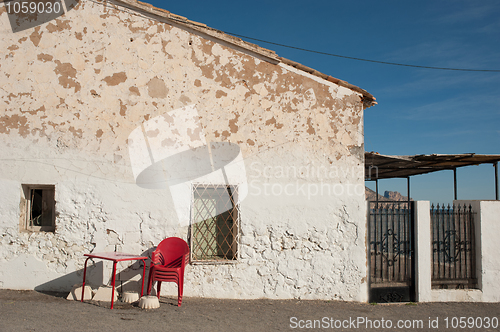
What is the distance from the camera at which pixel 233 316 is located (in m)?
4.59

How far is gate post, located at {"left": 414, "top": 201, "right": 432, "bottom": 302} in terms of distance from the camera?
565 cm

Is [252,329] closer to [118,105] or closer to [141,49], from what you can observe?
[118,105]

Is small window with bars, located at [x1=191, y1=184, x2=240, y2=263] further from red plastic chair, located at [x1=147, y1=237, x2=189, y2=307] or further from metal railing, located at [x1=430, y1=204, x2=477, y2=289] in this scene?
metal railing, located at [x1=430, y1=204, x2=477, y2=289]

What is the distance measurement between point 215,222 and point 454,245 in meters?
4.18

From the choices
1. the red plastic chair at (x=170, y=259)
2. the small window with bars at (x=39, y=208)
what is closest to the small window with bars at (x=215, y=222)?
the red plastic chair at (x=170, y=259)

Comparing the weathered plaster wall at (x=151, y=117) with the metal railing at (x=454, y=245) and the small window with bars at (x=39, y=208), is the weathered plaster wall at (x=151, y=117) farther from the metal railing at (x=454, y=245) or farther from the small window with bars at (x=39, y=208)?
the metal railing at (x=454, y=245)

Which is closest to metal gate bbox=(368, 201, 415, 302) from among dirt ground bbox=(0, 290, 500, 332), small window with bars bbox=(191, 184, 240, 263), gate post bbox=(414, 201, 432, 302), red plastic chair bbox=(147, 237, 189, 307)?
gate post bbox=(414, 201, 432, 302)

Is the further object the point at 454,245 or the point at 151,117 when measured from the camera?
the point at 454,245

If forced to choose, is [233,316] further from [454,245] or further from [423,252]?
[454,245]

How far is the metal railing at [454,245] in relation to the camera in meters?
5.89

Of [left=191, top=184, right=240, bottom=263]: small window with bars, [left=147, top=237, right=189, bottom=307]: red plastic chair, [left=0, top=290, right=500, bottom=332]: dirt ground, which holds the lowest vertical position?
[left=0, top=290, right=500, bottom=332]: dirt ground

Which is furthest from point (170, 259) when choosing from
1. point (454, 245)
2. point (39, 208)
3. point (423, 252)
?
point (454, 245)

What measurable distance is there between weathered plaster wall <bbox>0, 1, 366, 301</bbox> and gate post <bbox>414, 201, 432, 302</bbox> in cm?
100

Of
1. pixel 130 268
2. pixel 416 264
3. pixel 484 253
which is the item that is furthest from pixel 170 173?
pixel 484 253
